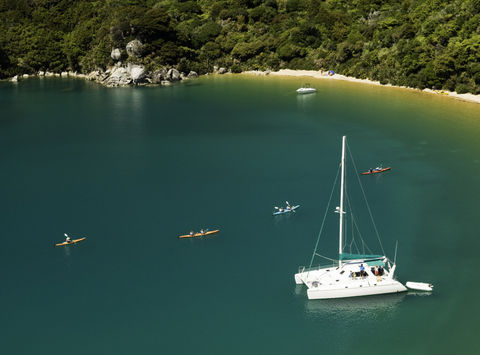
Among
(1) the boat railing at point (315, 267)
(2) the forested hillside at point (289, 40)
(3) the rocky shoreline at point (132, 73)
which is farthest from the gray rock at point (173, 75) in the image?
(1) the boat railing at point (315, 267)

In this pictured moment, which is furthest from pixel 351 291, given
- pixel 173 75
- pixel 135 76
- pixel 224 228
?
pixel 173 75

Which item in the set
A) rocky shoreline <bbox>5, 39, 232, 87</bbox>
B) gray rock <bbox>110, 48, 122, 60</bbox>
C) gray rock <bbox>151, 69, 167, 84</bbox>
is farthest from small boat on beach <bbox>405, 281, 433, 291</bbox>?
gray rock <bbox>110, 48, 122, 60</bbox>

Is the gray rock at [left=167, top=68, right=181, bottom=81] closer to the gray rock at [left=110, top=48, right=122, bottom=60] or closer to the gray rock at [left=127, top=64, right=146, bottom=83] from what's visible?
the gray rock at [left=127, top=64, right=146, bottom=83]

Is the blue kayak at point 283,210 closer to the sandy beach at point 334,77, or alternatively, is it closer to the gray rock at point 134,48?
the sandy beach at point 334,77

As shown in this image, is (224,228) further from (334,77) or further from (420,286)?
(334,77)

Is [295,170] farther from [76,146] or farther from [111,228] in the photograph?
[76,146]

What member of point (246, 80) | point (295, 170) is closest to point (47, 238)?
point (295, 170)
